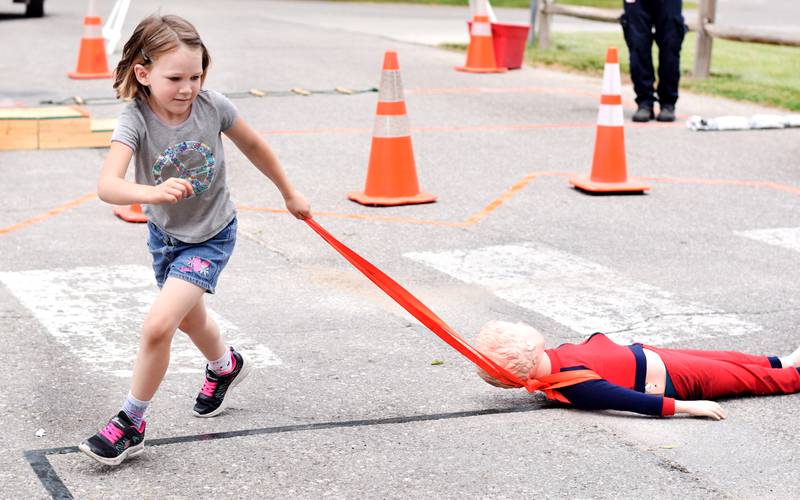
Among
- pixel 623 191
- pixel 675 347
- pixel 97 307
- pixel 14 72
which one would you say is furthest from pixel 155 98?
pixel 14 72

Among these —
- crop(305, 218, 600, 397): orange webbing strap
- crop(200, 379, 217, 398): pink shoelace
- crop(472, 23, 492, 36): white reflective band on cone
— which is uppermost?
crop(472, 23, 492, 36): white reflective band on cone

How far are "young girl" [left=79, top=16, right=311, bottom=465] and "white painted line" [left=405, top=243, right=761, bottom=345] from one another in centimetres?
197

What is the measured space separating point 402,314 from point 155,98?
2087 millimetres

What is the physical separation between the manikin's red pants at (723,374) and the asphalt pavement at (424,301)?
8 cm

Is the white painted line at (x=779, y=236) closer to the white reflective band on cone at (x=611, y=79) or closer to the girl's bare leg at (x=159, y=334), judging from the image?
the white reflective band on cone at (x=611, y=79)

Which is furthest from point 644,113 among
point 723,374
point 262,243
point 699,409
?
point 699,409

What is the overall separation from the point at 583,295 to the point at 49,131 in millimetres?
5273

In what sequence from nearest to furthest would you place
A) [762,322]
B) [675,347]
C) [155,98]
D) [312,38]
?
1. [155,98]
2. [675,347]
3. [762,322]
4. [312,38]

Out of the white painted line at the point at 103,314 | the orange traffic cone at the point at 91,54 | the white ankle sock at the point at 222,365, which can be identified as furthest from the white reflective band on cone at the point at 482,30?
the white ankle sock at the point at 222,365

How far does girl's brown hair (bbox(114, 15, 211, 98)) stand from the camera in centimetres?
404

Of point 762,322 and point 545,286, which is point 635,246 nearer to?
point 545,286

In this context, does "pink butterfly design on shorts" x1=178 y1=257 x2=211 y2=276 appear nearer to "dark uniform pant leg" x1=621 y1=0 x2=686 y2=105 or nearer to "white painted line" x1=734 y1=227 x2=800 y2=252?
"white painted line" x1=734 y1=227 x2=800 y2=252

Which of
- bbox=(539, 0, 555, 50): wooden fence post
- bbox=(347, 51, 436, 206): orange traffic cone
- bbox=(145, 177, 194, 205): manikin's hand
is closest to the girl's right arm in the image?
bbox=(145, 177, 194, 205): manikin's hand

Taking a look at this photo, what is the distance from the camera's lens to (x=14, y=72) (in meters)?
14.7
